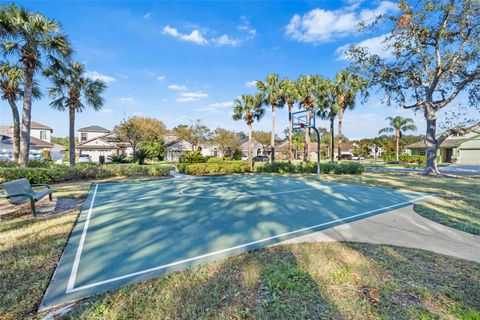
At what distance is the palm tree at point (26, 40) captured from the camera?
1212cm

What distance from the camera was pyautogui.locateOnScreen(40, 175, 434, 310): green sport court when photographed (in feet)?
10.6

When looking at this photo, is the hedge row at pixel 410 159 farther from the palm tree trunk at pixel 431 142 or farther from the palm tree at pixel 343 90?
the palm tree trunk at pixel 431 142

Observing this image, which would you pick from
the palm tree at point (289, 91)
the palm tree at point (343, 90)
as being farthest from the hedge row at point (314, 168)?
the palm tree at point (343, 90)

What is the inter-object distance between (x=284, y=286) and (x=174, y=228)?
3.07 metres

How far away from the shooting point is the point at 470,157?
3372 centimetres

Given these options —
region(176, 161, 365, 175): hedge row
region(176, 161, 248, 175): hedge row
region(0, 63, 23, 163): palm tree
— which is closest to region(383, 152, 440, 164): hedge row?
region(176, 161, 365, 175): hedge row

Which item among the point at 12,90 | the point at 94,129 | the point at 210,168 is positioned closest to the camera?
the point at 12,90

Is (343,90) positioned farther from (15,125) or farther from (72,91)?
(15,125)

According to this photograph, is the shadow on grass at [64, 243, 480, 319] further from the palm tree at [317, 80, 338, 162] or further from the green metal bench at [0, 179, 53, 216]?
the palm tree at [317, 80, 338, 162]

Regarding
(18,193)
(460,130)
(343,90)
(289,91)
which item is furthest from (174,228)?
(343,90)

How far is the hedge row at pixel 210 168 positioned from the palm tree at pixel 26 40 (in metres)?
9.79

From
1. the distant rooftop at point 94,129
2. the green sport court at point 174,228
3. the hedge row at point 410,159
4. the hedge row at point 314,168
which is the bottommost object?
the green sport court at point 174,228

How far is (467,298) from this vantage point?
8.72ft

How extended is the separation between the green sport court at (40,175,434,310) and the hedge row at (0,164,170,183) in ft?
18.7
